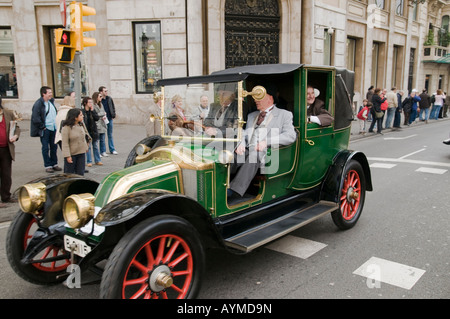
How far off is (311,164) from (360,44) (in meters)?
20.6

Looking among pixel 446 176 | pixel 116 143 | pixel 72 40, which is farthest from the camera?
pixel 116 143

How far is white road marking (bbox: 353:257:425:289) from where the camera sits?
3.54 meters

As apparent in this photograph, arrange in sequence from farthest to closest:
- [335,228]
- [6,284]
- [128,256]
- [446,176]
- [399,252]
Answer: [446,176] < [335,228] < [399,252] < [6,284] < [128,256]

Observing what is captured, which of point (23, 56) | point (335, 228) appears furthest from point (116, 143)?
point (335, 228)

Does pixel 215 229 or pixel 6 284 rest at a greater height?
pixel 215 229

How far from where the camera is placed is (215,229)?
3164 mm

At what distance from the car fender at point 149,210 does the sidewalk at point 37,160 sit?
11.4 ft

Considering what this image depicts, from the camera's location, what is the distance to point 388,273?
147 inches

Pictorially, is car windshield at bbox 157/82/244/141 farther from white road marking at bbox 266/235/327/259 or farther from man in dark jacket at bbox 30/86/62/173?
man in dark jacket at bbox 30/86/62/173

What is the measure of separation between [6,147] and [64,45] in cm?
203

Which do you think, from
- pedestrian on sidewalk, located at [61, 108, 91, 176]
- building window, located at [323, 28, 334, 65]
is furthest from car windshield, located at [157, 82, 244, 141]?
building window, located at [323, 28, 334, 65]

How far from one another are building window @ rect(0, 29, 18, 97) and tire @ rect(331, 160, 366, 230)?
51.0 ft

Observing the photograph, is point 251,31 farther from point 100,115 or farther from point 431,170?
point 431,170

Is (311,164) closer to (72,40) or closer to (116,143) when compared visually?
(72,40)
